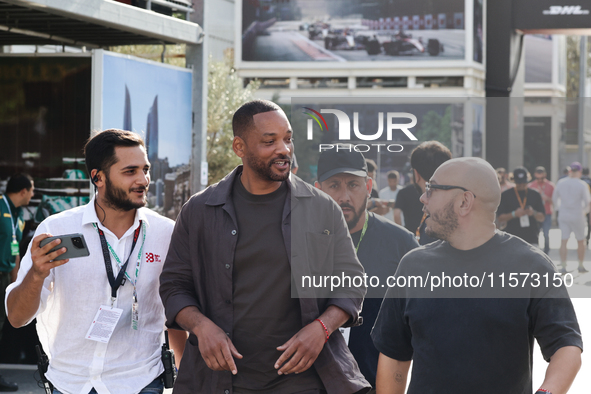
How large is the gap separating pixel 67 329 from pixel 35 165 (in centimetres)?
492

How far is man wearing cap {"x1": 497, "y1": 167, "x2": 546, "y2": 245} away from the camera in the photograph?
288 centimetres

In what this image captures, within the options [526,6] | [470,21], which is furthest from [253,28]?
[526,6]

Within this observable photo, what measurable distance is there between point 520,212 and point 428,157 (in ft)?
1.34

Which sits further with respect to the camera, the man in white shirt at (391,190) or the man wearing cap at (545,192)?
the man in white shirt at (391,190)

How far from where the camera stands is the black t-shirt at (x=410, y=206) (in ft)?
10.3

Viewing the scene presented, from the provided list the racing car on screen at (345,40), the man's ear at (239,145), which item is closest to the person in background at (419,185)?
the man's ear at (239,145)

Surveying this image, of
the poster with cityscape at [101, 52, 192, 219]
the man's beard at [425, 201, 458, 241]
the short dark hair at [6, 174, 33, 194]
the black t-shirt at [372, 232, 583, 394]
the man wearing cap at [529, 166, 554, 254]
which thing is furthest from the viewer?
the poster with cityscape at [101, 52, 192, 219]

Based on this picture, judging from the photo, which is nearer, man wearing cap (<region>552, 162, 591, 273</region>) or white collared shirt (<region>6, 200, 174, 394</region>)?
man wearing cap (<region>552, 162, 591, 273</region>)

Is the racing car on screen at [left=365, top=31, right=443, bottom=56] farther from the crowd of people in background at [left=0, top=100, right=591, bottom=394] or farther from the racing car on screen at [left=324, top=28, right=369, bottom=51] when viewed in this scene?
the crowd of people in background at [left=0, top=100, right=591, bottom=394]

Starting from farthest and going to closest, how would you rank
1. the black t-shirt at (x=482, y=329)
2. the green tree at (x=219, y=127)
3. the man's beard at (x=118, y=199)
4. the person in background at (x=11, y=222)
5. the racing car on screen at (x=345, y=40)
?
the racing car on screen at (x=345, y=40) → the green tree at (x=219, y=127) → the person in background at (x=11, y=222) → the man's beard at (x=118, y=199) → the black t-shirt at (x=482, y=329)

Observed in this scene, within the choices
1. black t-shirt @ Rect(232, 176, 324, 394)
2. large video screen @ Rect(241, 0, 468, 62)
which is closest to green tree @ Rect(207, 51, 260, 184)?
large video screen @ Rect(241, 0, 468, 62)

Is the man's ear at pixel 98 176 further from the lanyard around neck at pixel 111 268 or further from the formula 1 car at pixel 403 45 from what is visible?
the formula 1 car at pixel 403 45

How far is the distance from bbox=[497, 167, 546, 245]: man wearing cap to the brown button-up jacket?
669 mm

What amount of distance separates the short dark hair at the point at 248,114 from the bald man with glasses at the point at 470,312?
77cm
